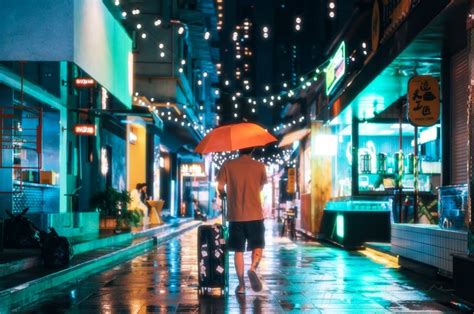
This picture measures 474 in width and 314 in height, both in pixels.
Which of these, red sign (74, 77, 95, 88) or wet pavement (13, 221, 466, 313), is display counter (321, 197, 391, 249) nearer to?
wet pavement (13, 221, 466, 313)

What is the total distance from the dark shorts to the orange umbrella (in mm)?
1212

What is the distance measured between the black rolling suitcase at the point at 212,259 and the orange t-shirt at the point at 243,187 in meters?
0.30

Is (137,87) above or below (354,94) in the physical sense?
above

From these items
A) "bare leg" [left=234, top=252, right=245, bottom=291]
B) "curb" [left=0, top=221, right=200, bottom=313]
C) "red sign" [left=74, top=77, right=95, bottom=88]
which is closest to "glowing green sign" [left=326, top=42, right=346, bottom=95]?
"red sign" [left=74, top=77, right=95, bottom=88]

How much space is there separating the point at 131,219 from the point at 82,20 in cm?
1402

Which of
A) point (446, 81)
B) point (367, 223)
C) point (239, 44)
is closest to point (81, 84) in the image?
point (367, 223)

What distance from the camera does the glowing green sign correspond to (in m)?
24.8

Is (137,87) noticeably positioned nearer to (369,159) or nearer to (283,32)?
(369,159)

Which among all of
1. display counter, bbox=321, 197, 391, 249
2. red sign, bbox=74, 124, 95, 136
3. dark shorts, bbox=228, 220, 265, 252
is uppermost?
red sign, bbox=74, 124, 95, 136

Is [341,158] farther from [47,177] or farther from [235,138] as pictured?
[235,138]

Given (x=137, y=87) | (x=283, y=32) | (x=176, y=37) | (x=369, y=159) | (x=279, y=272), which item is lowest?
(x=279, y=272)

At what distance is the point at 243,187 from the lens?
1030 centimetres

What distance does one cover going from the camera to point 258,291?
10.0 metres

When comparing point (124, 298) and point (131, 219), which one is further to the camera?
point (131, 219)
